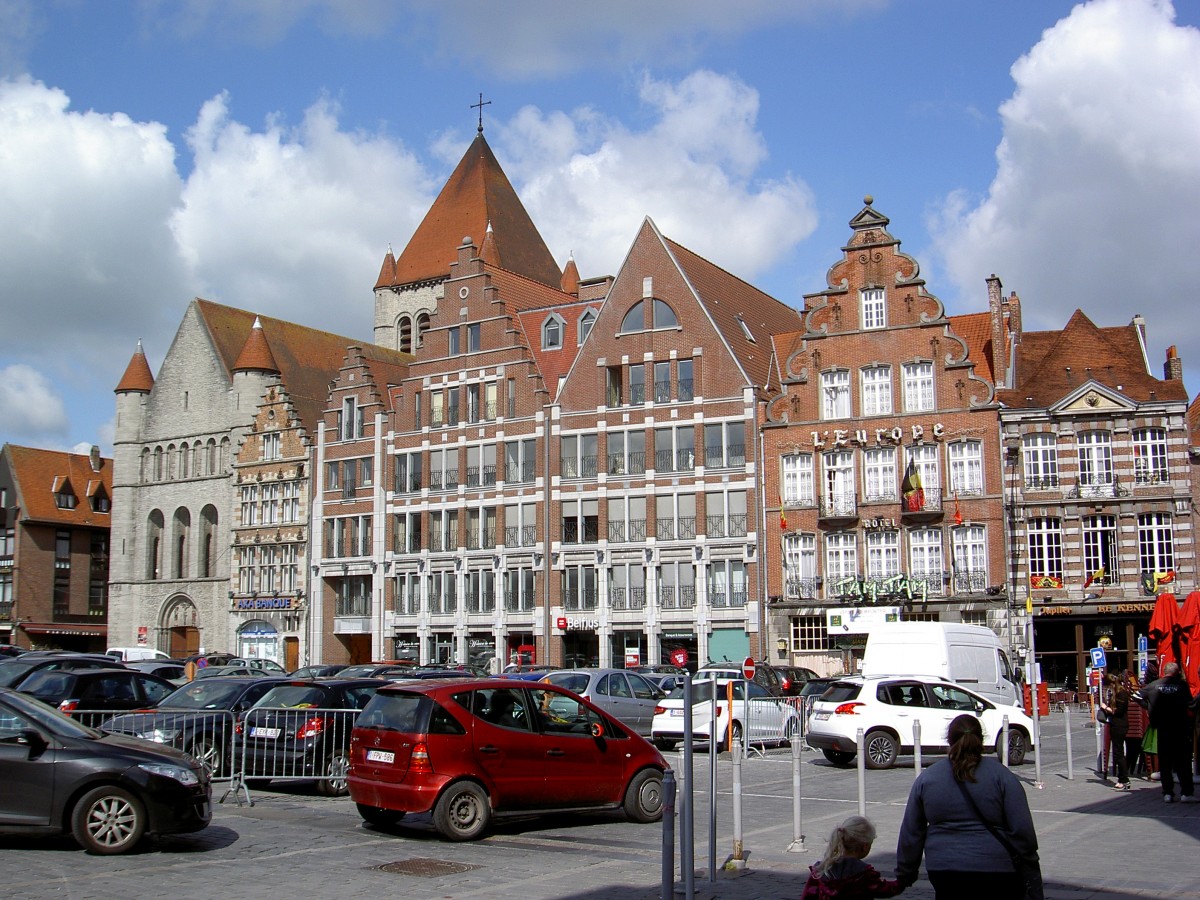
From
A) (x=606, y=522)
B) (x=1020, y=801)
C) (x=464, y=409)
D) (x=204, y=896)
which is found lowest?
(x=204, y=896)

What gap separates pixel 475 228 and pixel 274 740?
63521mm

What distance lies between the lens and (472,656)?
5356 centimetres

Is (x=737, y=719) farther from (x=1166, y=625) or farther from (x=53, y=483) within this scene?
(x=53, y=483)

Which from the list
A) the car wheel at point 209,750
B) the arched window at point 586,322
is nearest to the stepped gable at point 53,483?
the arched window at point 586,322

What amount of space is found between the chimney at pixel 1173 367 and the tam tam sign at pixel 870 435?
25.3ft

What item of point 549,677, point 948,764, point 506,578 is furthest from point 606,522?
point 948,764

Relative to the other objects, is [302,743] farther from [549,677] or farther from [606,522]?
[606,522]

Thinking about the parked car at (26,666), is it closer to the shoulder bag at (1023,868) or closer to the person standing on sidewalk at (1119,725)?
the person standing on sidewalk at (1119,725)

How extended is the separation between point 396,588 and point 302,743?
1545 inches

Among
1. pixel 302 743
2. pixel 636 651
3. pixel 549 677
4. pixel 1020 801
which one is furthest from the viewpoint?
pixel 636 651

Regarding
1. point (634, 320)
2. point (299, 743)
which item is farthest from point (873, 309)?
point (299, 743)

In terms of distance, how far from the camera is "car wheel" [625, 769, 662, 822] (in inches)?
603

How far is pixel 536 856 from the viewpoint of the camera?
13172 mm

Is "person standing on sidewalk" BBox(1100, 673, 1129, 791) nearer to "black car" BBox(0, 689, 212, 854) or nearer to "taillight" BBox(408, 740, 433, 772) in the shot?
"taillight" BBox(408, 740, 433, 772)
